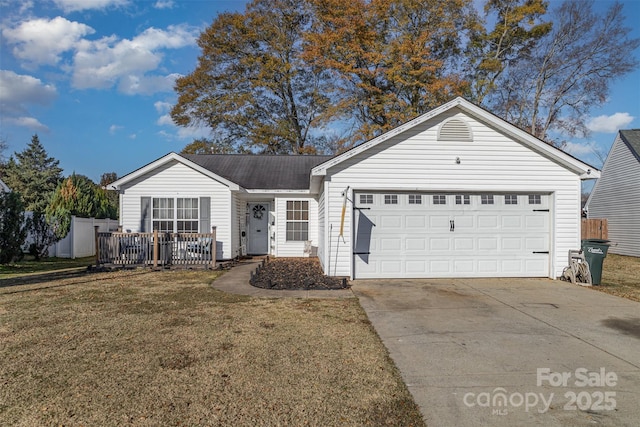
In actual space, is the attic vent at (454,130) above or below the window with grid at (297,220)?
above

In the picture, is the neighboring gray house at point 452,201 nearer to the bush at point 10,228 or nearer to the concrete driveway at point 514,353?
the concrete driveway at point 514,353

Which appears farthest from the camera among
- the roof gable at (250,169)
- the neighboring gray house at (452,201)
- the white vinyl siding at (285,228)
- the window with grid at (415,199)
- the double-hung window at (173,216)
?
the white vinyl siding at (285,228)

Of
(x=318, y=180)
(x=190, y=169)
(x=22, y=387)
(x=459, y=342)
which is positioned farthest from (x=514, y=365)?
(x=190, y=169)

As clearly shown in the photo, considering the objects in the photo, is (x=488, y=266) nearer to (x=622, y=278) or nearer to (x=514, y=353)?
(x=622, y=278)

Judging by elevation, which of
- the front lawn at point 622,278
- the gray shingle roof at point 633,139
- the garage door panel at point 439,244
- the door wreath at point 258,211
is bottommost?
the front lawn at point 622,278

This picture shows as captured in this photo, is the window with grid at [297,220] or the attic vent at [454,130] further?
the window with grid at [297,220]

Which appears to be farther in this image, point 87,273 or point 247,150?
point 247,150

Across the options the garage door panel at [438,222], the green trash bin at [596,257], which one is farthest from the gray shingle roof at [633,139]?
the garage door panel at [438,222]

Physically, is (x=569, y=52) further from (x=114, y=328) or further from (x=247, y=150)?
(x=114, y=328)

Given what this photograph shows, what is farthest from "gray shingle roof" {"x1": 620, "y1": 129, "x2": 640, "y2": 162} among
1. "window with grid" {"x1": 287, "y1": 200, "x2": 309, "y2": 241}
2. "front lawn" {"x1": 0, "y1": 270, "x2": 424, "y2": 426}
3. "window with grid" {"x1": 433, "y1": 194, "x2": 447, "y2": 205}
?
"front lawn" {"x1": 0, "y1": 270, "x2": 424, "y2": 426}

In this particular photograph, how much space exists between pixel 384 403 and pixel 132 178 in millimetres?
12391

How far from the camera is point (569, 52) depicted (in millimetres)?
23688

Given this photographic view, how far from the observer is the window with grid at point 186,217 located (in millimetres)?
13352

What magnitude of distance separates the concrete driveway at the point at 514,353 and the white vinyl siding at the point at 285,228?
23.2 feet
